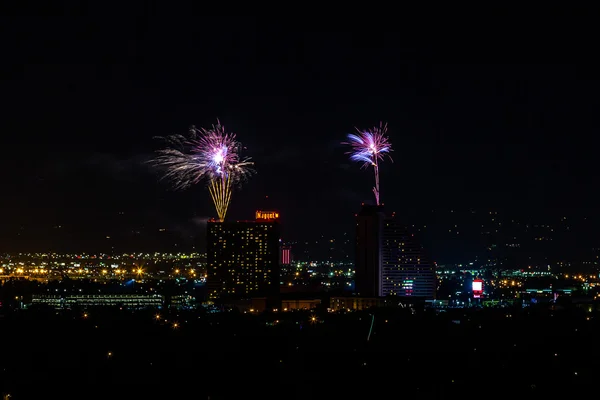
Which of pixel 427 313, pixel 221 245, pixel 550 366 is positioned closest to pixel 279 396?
pixel 550 366

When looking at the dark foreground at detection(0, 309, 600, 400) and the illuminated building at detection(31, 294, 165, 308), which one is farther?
the illuminated building at detection(31, 294, 165, 308)

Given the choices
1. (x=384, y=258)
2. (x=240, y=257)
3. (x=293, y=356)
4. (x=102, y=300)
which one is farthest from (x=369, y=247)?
(x=293, y=356)

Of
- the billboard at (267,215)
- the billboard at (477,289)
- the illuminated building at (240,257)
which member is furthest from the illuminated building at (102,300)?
the billboard at (477,289)

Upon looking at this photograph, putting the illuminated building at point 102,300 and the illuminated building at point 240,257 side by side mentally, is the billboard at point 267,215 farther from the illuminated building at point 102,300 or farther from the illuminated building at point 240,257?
the illuminated building at point 102,300

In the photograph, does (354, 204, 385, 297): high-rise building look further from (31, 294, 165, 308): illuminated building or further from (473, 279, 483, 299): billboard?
(31, 294, 165, 308): illuminated building

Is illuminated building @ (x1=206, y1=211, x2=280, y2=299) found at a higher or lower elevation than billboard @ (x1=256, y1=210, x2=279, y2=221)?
lower

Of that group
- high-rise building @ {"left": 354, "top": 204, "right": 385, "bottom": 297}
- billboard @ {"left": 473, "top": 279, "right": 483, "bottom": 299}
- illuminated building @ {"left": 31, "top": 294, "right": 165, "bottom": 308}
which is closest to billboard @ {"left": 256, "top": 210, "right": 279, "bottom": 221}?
high-rise building @ {"left": 354, "top": 204, "right": 385, "bottom": 297}
